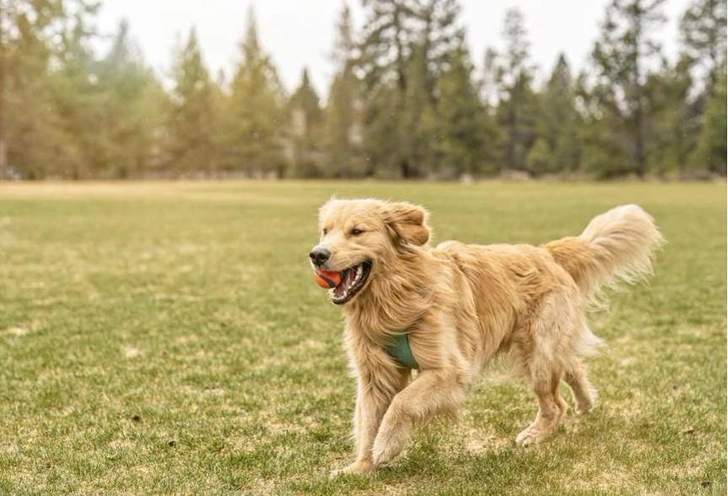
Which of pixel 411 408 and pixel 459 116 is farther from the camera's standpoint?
pixel 459 116

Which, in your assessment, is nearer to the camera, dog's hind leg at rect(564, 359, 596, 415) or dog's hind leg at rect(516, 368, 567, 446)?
dog's hind leg at rect(516, 368, 567, 446)

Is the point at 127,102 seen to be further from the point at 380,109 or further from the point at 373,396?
the point at 373,396

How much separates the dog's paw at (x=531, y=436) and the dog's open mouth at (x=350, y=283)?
1527 millimetres

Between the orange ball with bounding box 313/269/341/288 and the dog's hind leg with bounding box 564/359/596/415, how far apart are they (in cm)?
205

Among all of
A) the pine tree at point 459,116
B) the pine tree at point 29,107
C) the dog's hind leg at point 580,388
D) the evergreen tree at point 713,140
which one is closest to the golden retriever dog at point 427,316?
the dog's hind leg at point 580,388

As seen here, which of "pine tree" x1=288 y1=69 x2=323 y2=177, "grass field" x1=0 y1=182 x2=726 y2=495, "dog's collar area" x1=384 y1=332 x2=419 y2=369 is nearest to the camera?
"grass field" x1=0 y1=182 x2=726 y2=495

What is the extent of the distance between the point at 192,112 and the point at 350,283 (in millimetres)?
74036

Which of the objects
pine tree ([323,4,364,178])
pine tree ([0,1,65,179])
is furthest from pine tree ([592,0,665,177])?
pine tree ([0,1,65,179])

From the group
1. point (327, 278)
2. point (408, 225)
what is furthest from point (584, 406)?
point (327, 278)

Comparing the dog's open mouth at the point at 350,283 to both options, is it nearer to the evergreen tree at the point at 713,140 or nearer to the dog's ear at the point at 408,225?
the dog's ear at the point at 408,225

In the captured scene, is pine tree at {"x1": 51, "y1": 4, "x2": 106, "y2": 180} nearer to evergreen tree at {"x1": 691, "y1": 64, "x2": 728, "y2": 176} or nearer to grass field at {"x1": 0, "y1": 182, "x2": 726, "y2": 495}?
evergreen tree at {"x1": 691, "y1": 64, "x2": 728, "y2": 176}

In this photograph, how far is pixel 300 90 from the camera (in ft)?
247

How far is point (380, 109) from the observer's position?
65.4m

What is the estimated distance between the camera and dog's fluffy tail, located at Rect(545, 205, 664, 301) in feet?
16.9
